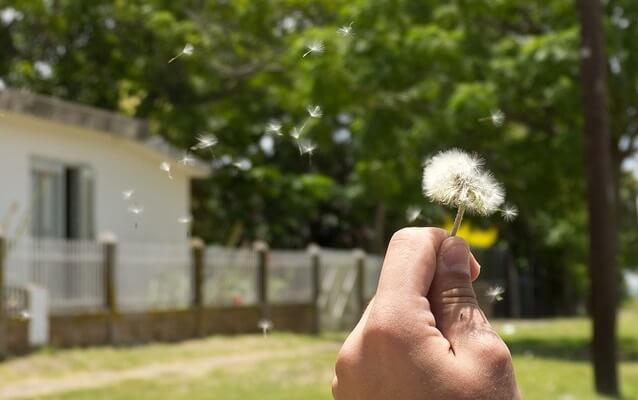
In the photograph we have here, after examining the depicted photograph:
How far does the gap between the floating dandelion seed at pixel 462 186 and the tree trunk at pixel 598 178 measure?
1101 centimetres

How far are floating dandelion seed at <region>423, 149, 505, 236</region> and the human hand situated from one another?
88mm

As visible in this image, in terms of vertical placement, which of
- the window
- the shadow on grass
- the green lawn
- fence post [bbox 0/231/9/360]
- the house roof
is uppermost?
the house roof

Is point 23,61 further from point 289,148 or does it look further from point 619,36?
point 619,36

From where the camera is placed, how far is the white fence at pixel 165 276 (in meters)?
15.8

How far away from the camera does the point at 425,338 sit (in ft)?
4.91

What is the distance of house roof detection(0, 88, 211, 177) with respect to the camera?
16.6 metres

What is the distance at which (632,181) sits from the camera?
36.3 m

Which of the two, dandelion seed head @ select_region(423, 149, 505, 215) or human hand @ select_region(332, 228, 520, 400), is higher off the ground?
dandelion seed head @ select_region(423, 149, 505, 215)

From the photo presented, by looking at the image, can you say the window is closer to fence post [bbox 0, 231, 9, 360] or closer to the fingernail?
fence post [bbox 0, 231, 9, 360]

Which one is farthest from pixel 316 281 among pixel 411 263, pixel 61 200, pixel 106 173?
pixel 411 263

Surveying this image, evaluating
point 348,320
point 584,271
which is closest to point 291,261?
point 348,320

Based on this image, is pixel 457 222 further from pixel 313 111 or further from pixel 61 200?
pixel 61 200

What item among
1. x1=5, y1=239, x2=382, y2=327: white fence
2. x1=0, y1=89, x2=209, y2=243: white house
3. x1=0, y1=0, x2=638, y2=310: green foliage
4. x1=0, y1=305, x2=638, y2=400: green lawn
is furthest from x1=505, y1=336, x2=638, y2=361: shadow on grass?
x1=0, y1=89, x2=209, y2=243: white house

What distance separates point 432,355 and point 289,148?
29.1 m
